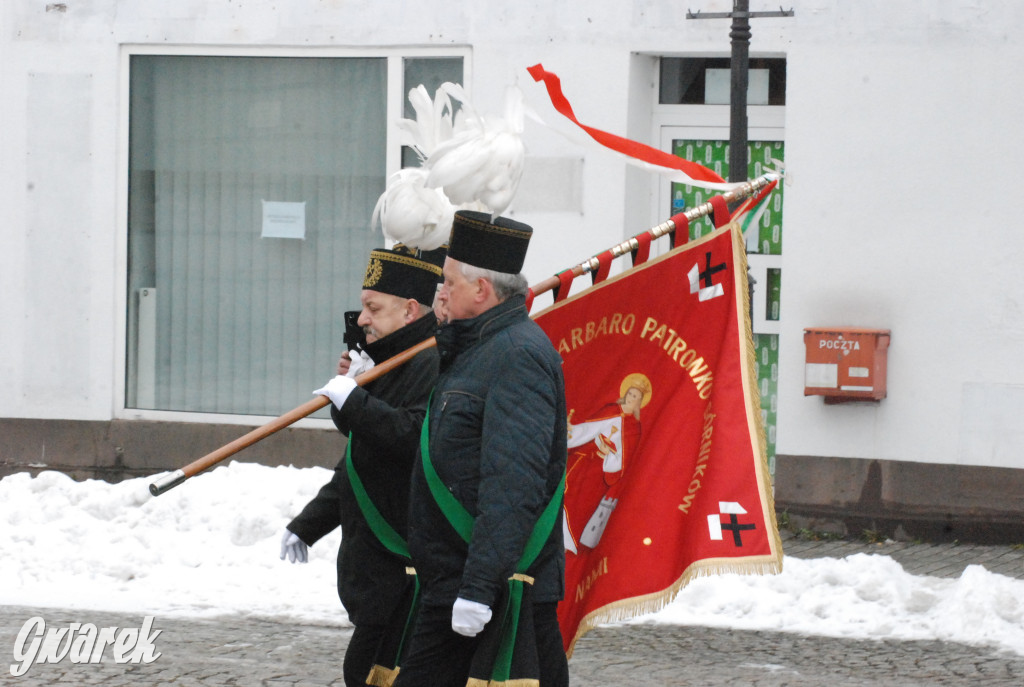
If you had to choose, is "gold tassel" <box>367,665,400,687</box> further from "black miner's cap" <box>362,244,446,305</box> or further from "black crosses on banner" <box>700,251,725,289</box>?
"black crosses on banner" <box>700,251,725,289</box>

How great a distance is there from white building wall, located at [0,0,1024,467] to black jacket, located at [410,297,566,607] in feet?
16.7

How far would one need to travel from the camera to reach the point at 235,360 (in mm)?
10750

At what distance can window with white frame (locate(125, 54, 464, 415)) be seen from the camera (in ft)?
34.1

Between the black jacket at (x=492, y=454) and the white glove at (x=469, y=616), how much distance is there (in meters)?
0.02

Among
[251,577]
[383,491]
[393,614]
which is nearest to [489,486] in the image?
[383,491]

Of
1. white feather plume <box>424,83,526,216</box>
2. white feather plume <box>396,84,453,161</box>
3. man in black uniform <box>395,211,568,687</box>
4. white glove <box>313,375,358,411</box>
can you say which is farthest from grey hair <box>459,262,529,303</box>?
white feather plume <box>396,84,453,161</box>

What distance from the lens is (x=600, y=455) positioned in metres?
5.24

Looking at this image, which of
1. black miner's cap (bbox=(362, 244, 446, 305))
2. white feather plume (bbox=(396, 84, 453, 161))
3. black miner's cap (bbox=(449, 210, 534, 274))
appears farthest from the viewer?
white feather plume (bbox=(396, 84, 453, 161))

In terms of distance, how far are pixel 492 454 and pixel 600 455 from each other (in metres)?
1.36

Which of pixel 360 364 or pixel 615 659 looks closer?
pixel 360 364

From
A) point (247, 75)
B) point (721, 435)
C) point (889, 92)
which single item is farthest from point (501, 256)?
point (247, 75)

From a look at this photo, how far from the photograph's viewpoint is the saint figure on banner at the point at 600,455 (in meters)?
5.24

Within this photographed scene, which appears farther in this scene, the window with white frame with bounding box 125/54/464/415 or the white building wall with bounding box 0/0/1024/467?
the window with white frame with bounding box 125/54/464/415

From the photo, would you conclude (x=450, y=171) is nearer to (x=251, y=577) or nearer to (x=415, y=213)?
(x=415, y=213)
